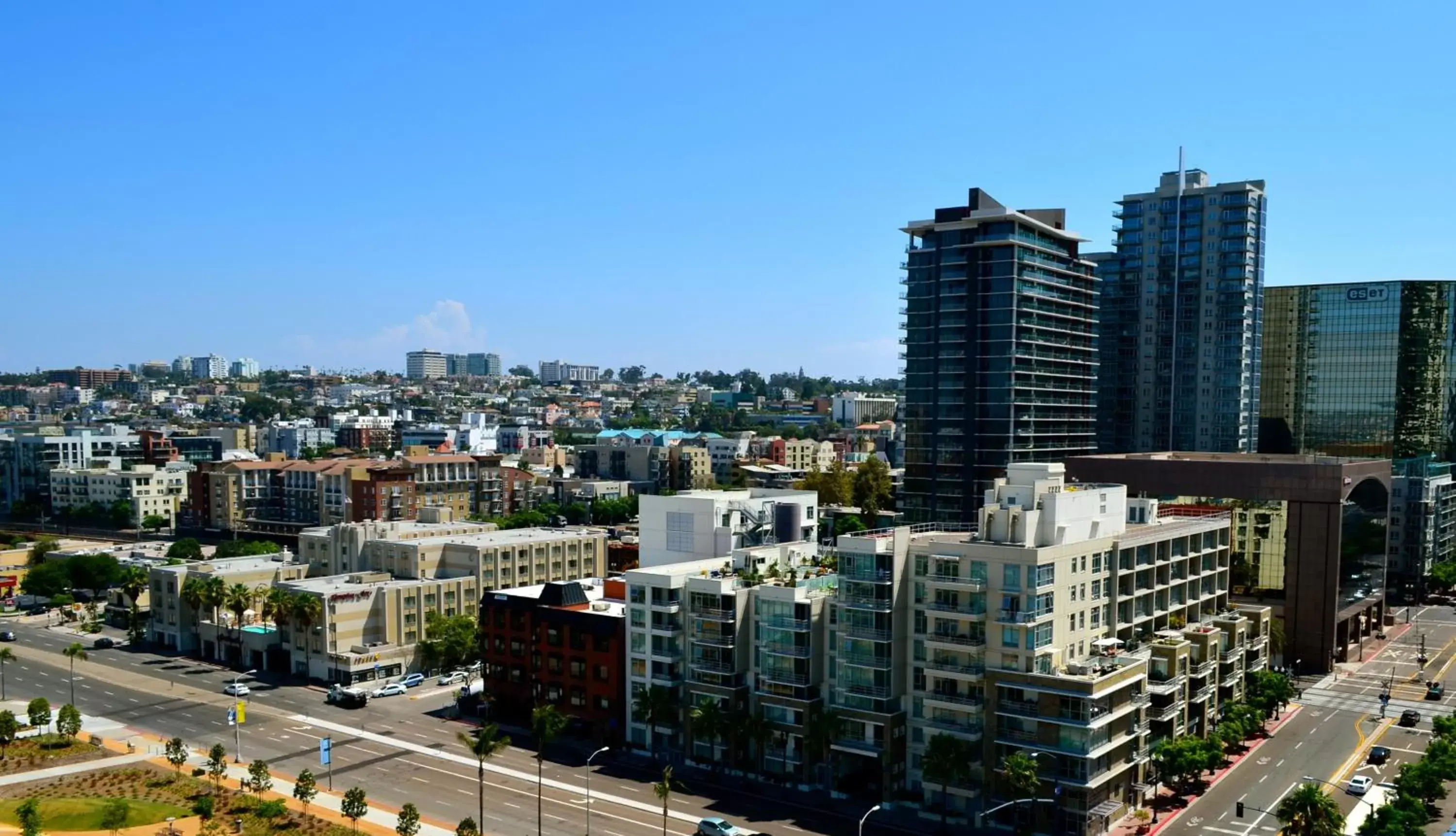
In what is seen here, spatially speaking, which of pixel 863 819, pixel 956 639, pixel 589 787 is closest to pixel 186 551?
pixel 589 787

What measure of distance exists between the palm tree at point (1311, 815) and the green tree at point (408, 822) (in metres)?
55.3

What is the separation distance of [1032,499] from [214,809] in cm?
6716

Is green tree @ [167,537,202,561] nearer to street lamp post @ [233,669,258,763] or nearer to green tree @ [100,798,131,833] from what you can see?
street lamp post @ [233,669,258,763]

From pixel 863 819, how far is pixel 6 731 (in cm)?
7772

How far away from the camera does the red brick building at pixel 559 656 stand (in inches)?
4028

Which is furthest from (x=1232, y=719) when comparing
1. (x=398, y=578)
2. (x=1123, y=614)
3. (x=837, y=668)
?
(x=398, y=578)

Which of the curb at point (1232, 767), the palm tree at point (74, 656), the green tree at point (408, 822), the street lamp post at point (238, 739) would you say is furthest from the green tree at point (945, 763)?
the palm tree at point (74, 656)

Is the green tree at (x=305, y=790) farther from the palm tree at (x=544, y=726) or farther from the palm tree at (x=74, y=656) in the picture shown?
A: the palm tree at (x=74, y=656)

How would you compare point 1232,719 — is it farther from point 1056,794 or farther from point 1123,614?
point 1056,794

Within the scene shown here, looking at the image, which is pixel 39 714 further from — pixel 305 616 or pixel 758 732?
pixel 758 732

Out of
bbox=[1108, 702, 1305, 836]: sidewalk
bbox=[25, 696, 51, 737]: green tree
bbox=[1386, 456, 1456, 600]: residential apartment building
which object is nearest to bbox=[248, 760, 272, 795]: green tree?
bbox=[25, 696, 51, 737]: green tree

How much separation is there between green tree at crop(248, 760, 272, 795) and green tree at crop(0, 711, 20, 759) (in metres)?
26.6

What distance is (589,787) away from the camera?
89062mm

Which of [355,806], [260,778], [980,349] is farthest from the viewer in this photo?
[980,349]
